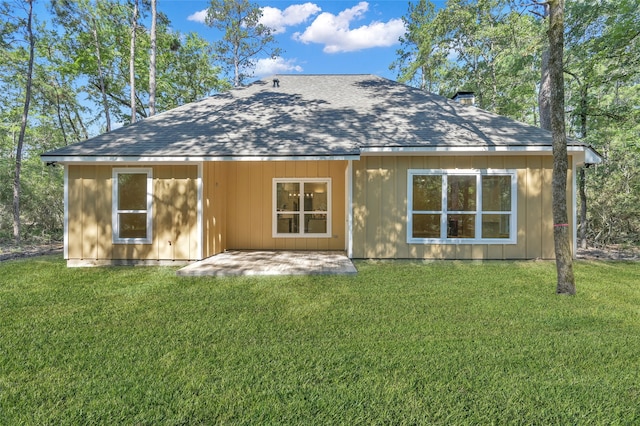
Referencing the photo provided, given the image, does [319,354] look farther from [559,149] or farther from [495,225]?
[495,225]

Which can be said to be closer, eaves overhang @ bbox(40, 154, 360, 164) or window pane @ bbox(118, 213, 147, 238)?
eaves overhang @ bbox(40, 154, 360, 164)

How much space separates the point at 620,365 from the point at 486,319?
3.84 feet

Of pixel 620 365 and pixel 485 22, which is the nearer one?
pixel 620 365

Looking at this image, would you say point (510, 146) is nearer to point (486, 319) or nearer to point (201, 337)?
point (486, 319)

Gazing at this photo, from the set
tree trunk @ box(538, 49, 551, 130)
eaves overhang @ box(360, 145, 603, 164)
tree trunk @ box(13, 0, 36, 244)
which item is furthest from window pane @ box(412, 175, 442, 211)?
tree trunk @ box(13, 0, 36, 244)

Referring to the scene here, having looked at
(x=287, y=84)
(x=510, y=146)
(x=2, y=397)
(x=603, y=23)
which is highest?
(x=603, y=23)

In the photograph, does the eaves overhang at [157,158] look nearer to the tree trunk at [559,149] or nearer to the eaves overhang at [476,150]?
the eaves overhang at [476,150]

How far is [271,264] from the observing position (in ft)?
21.9

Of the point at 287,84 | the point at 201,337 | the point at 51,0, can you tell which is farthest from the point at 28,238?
the point at 201,337

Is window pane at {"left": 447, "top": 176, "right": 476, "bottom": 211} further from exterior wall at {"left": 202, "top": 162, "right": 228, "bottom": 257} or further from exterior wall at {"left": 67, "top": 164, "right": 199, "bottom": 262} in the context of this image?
exterior wall at {"left": 67, "top": 164, "right": 199, "bottom": 262}

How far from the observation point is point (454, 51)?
56.3ft

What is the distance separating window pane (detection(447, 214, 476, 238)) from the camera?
7.33 meters

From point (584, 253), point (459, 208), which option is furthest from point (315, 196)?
point (584, 253)

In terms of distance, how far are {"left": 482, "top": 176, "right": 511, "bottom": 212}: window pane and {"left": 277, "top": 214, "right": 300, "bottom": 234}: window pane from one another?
15.2 ft
